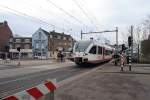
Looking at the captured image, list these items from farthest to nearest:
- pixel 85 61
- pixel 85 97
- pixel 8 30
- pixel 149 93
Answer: pixel 8 30, pixel 85 61, pixel 149 93, pixel 85 97

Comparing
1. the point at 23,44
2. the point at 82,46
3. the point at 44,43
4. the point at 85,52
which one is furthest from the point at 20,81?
the point at 23,44

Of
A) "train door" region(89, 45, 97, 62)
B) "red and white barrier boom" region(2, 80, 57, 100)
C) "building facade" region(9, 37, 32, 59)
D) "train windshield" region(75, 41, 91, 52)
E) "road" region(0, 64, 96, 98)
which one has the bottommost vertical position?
"road" region(0, 64, 96, 98)

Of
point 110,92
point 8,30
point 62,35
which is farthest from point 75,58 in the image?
point 62,35

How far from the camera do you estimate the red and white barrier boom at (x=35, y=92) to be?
5.68 meters

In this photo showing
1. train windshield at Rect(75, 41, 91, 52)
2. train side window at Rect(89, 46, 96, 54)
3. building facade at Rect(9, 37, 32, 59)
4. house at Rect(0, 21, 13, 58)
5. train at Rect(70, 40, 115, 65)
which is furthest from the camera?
building facade at Rect(9, 37, 32, 59)

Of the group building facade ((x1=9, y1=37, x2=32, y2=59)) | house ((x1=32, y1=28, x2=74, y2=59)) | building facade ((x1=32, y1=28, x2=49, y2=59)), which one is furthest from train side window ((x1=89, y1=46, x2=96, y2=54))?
building facade ((x1=9, y1=37, x2=32, y2=59))

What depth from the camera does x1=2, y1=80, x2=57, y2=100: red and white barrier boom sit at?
568 cm

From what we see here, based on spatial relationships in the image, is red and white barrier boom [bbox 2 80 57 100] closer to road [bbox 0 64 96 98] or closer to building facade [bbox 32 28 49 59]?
road [bbox 0 64 96 98]

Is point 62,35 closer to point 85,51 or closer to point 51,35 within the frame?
point 51,35

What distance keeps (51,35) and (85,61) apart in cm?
8823

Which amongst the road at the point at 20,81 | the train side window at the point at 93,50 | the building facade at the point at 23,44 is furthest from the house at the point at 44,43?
the road at the point at 20,81

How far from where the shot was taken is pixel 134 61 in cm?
5125

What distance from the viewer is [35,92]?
6531 millimetres

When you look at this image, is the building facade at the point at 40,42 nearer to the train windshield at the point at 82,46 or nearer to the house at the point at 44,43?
the house at the point at 44,43
